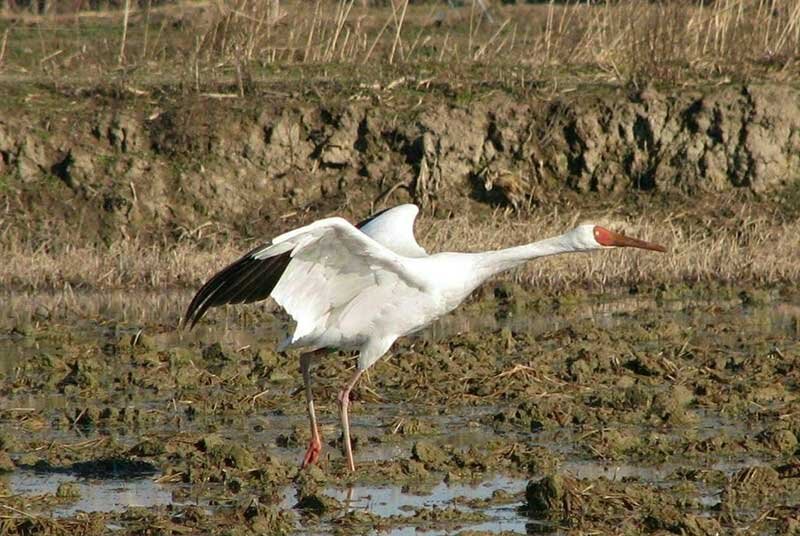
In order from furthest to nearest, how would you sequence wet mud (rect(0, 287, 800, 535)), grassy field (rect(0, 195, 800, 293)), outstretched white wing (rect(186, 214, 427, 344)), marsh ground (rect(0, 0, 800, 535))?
1. grassy field (rect(0, 195, 800, 293))
2. outstretched white wing (rect(186, 214, 427, 344))
3. marsh ground (rect(0, 0, 800, 535))
4. wet mud (rect(0, 287, 800, 535))

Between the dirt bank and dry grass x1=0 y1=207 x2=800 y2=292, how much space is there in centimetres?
147

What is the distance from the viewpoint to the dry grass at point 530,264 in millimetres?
13477

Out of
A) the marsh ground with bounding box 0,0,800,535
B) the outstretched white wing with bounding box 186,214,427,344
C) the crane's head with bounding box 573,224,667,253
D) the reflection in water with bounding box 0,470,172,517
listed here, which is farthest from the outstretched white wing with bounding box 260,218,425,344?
the reflection in water with bounding box 0,470,172,517

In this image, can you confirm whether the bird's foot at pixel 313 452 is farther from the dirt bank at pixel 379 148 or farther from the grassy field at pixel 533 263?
the dirt bank at pixel 379 148

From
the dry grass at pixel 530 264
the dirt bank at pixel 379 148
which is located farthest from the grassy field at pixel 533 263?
the dirt bank at pixel 379 148

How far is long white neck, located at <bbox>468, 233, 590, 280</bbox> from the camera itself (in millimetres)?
7750

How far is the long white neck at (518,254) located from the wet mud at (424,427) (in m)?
0.95

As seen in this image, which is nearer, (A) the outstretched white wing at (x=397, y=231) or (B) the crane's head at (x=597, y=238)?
(B) the crane's head at (x=597, y=238)

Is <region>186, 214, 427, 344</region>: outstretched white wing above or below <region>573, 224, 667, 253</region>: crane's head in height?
below

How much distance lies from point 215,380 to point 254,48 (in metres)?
8.72

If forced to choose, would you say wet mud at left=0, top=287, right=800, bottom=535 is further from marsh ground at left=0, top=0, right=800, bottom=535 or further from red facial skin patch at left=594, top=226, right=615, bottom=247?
red facial skin patch at left=594, top=226, right=615, bottom=247

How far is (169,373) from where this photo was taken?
9898 millimetres

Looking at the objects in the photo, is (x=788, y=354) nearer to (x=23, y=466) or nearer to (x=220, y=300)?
(x=220, y=300)

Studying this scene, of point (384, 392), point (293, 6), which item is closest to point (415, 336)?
point (384, 392)
